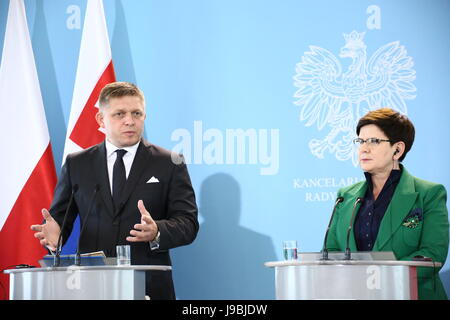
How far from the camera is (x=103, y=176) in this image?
170 inches

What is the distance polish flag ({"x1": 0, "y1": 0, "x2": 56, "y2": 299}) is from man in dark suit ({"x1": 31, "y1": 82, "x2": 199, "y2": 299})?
0.71 metres

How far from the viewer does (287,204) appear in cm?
533

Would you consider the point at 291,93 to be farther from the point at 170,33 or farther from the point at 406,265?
the point at 406,265

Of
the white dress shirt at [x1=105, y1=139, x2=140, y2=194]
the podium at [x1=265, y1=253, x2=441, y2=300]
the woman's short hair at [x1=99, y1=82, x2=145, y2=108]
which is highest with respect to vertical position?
the woman's short hair at [x1=99, y1=82, x2=145, y2=108]

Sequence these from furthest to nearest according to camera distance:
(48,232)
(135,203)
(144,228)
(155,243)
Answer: (135,203) → (155,243) → (48,232) → (144,228)

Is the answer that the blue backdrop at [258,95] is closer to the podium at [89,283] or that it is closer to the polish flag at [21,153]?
the polish flag at [21,153]

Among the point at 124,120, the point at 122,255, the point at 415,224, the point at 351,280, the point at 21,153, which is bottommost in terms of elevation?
the point at 351,280

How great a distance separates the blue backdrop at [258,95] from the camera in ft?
17.5

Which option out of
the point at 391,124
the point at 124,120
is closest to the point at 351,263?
the point at 391,124

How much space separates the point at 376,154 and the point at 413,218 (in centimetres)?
48

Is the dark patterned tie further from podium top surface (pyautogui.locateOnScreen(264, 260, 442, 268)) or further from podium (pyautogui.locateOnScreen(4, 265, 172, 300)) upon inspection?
podium top surface (pyautogui.locateOnScreen(264, 260, 442, 268))

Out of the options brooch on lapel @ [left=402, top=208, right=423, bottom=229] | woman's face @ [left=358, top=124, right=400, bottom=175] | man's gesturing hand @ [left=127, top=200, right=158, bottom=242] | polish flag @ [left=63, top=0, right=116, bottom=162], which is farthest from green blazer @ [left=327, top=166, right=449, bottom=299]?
polish flag @ [left=63, top=0, right=116, bottom=162]

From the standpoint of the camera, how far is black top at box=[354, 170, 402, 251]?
407 cm

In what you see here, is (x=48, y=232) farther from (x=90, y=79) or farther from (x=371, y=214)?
(x=371, y=214)
